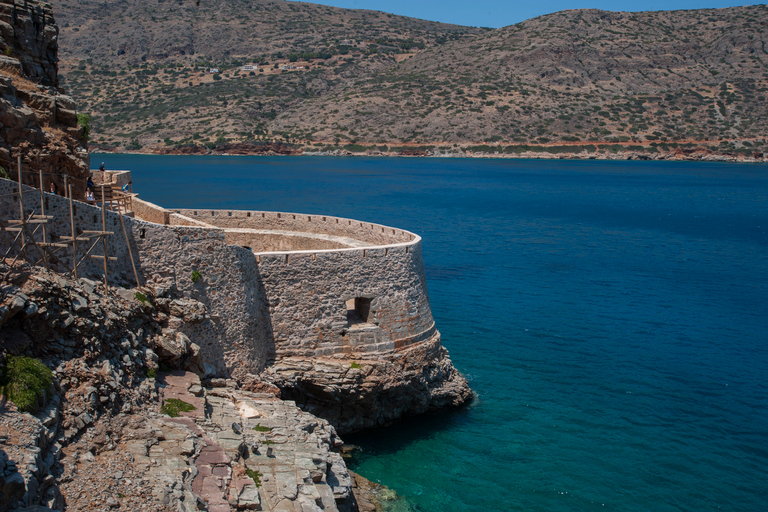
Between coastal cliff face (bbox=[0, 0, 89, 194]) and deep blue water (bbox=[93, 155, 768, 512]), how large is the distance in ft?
41.2

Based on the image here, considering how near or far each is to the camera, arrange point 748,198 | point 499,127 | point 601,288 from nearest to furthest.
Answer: point 601,288 < point 748,198 < point 499,127

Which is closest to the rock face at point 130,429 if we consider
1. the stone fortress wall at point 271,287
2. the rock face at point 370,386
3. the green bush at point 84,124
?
the stone fortress wall at point 271,287

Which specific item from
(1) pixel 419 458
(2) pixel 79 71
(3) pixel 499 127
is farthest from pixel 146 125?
(1) pixel 419 458

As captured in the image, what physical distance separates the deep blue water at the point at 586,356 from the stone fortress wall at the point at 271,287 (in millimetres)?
3761

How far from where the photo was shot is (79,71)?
16612cm

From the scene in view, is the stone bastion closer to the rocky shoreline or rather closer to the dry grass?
the rocky shoreline

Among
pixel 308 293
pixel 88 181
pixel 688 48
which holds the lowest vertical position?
pixel 308 293

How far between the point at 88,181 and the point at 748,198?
85537mm

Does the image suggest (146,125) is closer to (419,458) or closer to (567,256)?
(567,256)

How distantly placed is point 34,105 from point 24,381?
1149 cm

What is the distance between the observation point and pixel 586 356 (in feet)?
92.5

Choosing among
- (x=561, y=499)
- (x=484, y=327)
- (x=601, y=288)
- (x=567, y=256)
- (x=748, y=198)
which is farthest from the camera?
(x=748, y=198)

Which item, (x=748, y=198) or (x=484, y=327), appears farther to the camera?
(x=748, y=198)

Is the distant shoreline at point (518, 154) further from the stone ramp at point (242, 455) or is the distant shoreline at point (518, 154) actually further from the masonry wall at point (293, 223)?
the stone ramp at point (242, 455)
